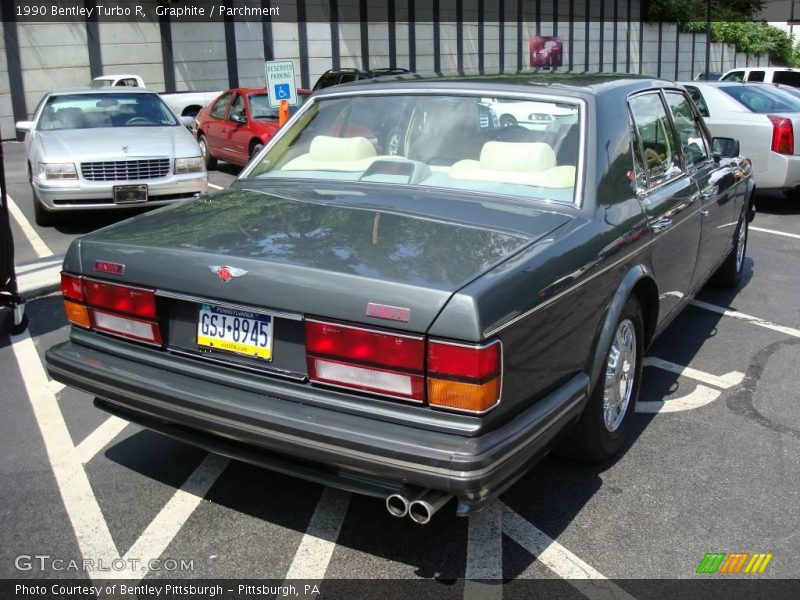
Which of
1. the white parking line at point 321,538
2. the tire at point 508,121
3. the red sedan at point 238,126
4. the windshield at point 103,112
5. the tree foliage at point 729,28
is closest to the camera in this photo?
the white parking line at point 321,538

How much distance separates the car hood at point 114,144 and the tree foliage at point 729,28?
38.0 meters

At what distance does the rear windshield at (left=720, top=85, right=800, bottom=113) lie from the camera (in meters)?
10.2

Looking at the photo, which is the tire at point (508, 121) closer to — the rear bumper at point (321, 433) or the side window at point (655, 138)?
the side window at point (655, 138)

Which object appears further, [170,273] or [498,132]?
[498,132]

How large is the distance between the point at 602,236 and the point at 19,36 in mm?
22138

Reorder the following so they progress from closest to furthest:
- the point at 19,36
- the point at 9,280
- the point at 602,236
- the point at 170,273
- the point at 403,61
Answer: the point at 170,273, the point at 602,236, the point at 9,280, the point at 19,36, the point at 403,61

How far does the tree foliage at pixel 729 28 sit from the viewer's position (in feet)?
137

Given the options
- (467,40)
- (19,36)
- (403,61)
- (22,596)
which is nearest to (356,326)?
(22,596)

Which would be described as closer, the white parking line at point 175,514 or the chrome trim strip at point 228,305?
the chrome trim strip at point 228,305

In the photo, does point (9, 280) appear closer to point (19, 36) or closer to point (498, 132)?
point (498, 132)

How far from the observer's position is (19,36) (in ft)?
70.4

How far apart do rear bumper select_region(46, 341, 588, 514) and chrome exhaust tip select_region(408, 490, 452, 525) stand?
0.20 feet

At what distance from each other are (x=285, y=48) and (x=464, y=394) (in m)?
26.7

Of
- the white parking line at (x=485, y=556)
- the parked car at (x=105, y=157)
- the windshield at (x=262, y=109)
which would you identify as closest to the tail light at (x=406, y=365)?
the white parking line at (x=485, y=556)
